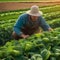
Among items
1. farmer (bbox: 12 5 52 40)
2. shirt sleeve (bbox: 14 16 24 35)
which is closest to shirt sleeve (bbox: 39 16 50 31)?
farmer (bbox: 12 5 52 40)

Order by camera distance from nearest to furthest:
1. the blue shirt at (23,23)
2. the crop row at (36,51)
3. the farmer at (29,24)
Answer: the crop row at (36,51) → the farmer at (29,24) → the blue shirt at (23,23)

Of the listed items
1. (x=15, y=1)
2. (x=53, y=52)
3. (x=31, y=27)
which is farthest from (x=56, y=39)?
(x=15, y=1)

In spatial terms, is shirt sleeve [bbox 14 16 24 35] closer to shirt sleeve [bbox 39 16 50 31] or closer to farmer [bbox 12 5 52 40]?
farmer [bbox 12 5 52 40]

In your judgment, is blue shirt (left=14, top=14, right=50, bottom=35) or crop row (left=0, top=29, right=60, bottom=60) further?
blue shirt (left=14, top=14, right=50, bottom=35)

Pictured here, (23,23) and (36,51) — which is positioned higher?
(36,51)

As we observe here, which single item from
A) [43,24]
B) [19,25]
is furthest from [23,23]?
[43,24]

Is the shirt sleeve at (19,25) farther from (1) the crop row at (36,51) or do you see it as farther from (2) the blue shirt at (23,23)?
(1) the crop row at (36,51)

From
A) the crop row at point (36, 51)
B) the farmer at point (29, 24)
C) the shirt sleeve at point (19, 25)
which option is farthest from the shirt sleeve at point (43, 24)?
the crop row at point (36, 51)

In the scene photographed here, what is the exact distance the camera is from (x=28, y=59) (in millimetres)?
4012

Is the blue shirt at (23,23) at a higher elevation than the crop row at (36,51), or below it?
below

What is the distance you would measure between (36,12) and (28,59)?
2904mm

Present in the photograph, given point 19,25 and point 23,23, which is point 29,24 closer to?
point 23,23

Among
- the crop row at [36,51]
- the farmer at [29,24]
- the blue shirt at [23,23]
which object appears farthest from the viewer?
the blue shirt at [23,23]

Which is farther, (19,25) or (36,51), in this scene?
(19,25)
